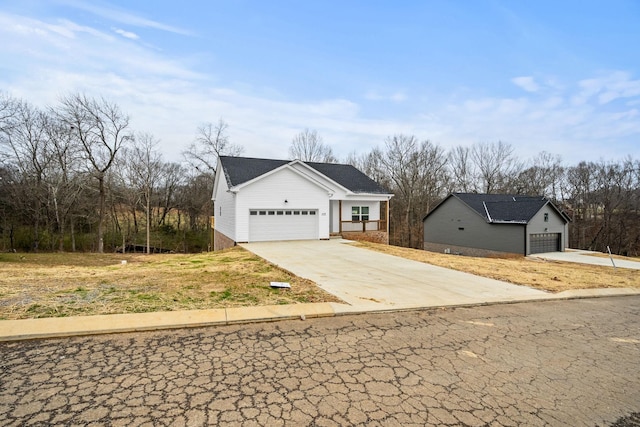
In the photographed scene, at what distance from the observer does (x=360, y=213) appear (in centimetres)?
2250

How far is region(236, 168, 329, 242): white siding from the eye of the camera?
1655cm

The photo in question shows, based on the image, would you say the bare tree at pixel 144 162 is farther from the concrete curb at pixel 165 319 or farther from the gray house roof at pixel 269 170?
the concrete curb at pixel 165 319

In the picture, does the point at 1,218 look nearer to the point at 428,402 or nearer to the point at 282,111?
the point at 282,111

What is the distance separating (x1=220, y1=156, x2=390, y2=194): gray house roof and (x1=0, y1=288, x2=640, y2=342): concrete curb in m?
13.1

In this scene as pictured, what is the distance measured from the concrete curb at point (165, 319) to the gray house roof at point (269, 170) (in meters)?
13.1

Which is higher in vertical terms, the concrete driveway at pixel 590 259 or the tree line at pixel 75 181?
the tree line at pixel 75 181

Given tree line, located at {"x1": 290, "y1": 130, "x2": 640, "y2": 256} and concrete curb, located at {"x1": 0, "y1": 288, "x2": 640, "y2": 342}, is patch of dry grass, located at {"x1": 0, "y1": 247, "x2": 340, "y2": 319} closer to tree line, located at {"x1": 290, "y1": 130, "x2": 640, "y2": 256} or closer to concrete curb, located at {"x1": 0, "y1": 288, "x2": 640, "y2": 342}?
concrete curb, located at {"x1": 0, "y1": 288, "x2": 640, "y2": 342}

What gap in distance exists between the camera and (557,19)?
453 inches

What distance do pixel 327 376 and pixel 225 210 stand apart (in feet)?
57.0

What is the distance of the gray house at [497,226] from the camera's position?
2561 cm

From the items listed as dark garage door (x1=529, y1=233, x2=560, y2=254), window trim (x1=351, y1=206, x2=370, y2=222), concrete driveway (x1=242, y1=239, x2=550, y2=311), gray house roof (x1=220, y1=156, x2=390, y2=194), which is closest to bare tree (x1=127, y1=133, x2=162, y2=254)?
gray house roof (x1=220, y1=156, x2=390, y2=194)

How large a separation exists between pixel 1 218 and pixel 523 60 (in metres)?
36.7

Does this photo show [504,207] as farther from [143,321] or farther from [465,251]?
[143,321]

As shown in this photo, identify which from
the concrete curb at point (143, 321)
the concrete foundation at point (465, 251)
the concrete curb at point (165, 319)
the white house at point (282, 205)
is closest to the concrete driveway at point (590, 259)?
the concrete foundation at point (465, 251)
